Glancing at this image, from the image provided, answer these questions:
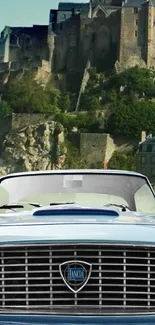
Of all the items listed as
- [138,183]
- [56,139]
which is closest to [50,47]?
[56,139]

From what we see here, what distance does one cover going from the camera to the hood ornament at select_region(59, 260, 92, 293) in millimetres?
4094

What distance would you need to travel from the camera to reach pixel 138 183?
5.91m

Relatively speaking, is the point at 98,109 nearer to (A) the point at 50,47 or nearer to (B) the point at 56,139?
(B) the point at 56,139

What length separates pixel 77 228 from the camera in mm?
4250

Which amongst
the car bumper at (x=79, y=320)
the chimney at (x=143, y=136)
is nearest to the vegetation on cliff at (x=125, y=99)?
the chimney at (x=143, y=136)

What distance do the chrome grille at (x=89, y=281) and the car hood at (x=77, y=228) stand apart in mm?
32

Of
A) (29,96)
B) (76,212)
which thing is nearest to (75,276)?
(76,212)

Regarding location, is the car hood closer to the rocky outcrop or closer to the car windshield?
the car windshield

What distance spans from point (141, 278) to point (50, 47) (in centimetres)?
9781

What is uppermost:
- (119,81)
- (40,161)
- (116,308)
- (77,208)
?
(119,81)

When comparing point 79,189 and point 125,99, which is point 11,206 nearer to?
point 79,189

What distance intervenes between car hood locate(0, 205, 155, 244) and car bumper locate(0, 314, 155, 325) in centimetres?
30

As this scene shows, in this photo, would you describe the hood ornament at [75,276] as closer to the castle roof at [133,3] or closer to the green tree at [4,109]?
the green tree at [4,109]

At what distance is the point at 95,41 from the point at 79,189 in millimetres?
91367
